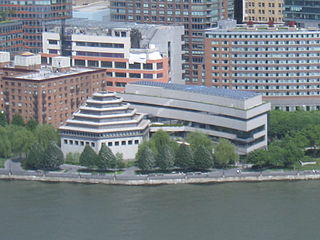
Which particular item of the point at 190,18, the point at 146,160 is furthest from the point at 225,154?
the point at 190,18

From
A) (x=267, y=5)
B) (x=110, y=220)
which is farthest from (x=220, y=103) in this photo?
(x=267, y=5)

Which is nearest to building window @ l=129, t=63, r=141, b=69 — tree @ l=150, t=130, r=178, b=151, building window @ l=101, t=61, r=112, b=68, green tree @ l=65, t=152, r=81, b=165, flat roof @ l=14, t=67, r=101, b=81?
building window @ l=101, t=61, r=112, b=68

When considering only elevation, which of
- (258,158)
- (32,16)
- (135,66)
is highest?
(32,16)

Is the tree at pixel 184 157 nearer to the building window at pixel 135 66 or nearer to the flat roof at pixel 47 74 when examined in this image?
the flat roof at pixel 47 74

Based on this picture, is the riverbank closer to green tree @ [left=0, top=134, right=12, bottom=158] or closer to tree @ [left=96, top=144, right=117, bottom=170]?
tree @ [left=96, top=144, right=117, bottom=170]

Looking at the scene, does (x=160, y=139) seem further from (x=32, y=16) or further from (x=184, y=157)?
(x=32, y=16)

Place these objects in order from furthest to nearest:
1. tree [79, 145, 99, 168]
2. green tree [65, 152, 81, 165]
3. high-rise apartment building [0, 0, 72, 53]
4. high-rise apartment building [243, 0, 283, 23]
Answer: high-rise apartment building [243, 0, 283, 23]
high-rise apartment building [0, 0, 72, 53]
green tree [65, 152, 81, 165]
tree [79, 145, 99, 168]

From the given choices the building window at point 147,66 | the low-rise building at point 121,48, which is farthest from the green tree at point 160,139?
the building window at point 147,66

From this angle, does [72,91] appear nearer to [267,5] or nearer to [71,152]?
[71,152]
